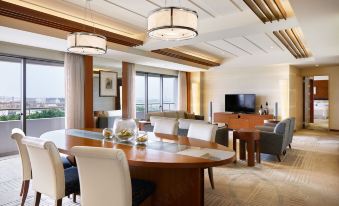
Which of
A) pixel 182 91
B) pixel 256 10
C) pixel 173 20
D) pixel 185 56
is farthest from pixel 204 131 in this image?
pixel 182 91

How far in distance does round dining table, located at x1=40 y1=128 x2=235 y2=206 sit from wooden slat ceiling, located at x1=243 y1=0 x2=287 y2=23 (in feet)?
6.44

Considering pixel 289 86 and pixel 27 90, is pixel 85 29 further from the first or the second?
pixel 289 86

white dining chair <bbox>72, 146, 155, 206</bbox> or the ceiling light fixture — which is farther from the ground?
the ceiling light fixture

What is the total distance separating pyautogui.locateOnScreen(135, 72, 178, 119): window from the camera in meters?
8.75

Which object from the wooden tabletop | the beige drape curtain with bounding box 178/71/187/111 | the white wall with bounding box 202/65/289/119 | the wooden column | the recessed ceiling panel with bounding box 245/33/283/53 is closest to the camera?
the wooden tabletop

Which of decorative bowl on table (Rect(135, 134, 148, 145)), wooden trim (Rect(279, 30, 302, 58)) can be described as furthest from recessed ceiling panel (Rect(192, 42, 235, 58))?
decorative bowl on table (Rect(135, 134, 148, 145))

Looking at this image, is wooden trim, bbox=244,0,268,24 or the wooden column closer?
wooden trim, bbox=244,0,268,24

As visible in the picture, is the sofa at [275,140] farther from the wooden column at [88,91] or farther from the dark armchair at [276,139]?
the wooden column at [88,91]

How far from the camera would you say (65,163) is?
288 centimetres

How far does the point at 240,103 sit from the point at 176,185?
726 cm

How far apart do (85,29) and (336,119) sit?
29.3 ft

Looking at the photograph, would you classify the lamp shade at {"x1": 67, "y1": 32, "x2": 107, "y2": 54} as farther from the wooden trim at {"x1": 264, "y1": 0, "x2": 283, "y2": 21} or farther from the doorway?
the doorway

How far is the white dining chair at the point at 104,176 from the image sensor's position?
1693 millimetres

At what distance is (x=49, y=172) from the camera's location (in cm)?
215
